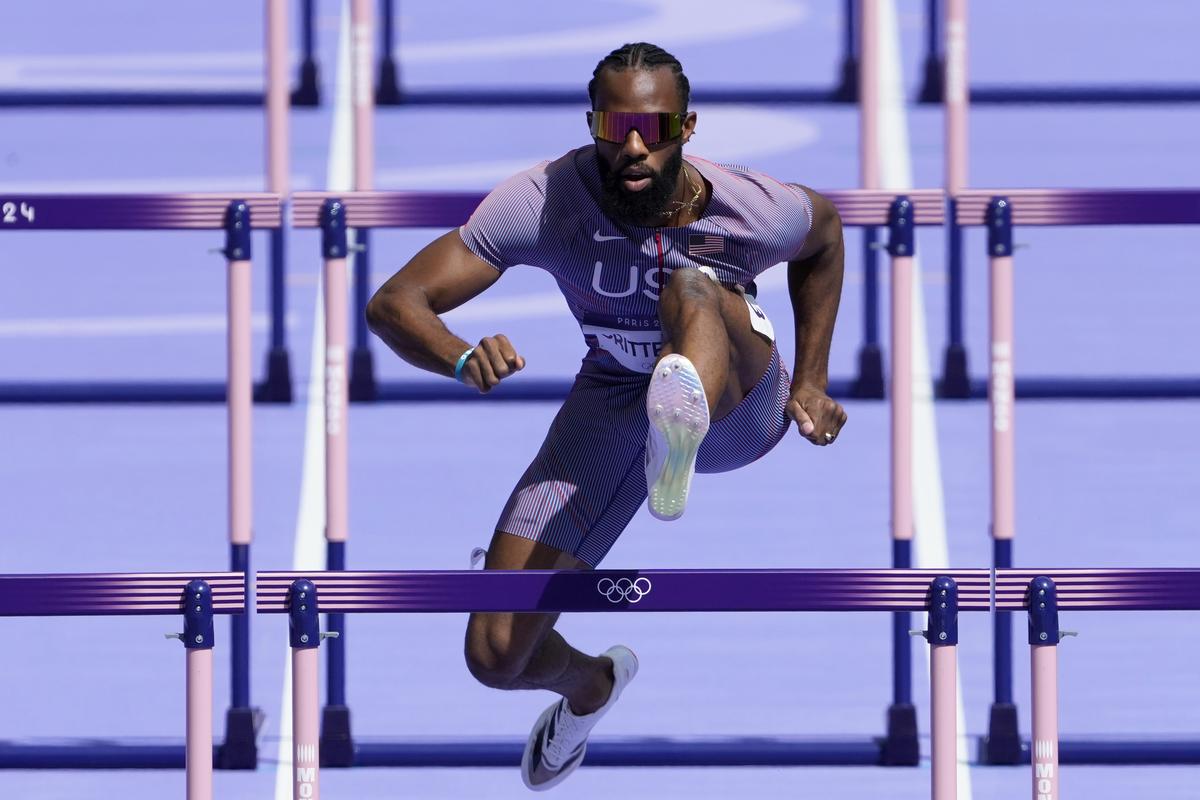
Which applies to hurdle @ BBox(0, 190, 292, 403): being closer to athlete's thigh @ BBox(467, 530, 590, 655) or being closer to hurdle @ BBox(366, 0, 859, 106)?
athlete's thigh @ BBox(467, 530, 590, 655)

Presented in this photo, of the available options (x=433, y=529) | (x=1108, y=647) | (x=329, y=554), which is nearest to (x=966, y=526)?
(x=1108, y=647)

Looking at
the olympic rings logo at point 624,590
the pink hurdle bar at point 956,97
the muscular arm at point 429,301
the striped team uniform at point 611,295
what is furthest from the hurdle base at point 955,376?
the olympic rings logo at point 624,590

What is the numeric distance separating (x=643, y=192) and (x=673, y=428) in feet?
1.84

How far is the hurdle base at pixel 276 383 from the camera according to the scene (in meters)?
9.27

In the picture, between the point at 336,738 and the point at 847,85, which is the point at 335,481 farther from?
the point at 847,85

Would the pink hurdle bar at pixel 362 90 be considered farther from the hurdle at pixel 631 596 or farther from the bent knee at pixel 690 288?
the hurdle at pixel 631 596

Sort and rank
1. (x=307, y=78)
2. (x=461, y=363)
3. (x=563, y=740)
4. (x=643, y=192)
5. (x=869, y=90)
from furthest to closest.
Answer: (x=307, y=78)
(x=869, y=90)
(x=563, y=740)
(x=643, y=192)
(x=461, y=363)

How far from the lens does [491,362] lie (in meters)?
4.80

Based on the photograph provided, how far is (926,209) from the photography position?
22.2ft

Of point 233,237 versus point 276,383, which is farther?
point 276,383

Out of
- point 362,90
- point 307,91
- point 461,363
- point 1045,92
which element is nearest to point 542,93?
point 307,91

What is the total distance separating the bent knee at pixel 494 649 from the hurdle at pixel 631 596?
0.72m

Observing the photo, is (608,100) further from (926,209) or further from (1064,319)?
(1064,319)

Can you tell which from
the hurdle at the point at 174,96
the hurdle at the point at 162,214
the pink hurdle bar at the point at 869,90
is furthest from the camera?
the hurdle at the point at 174,96
